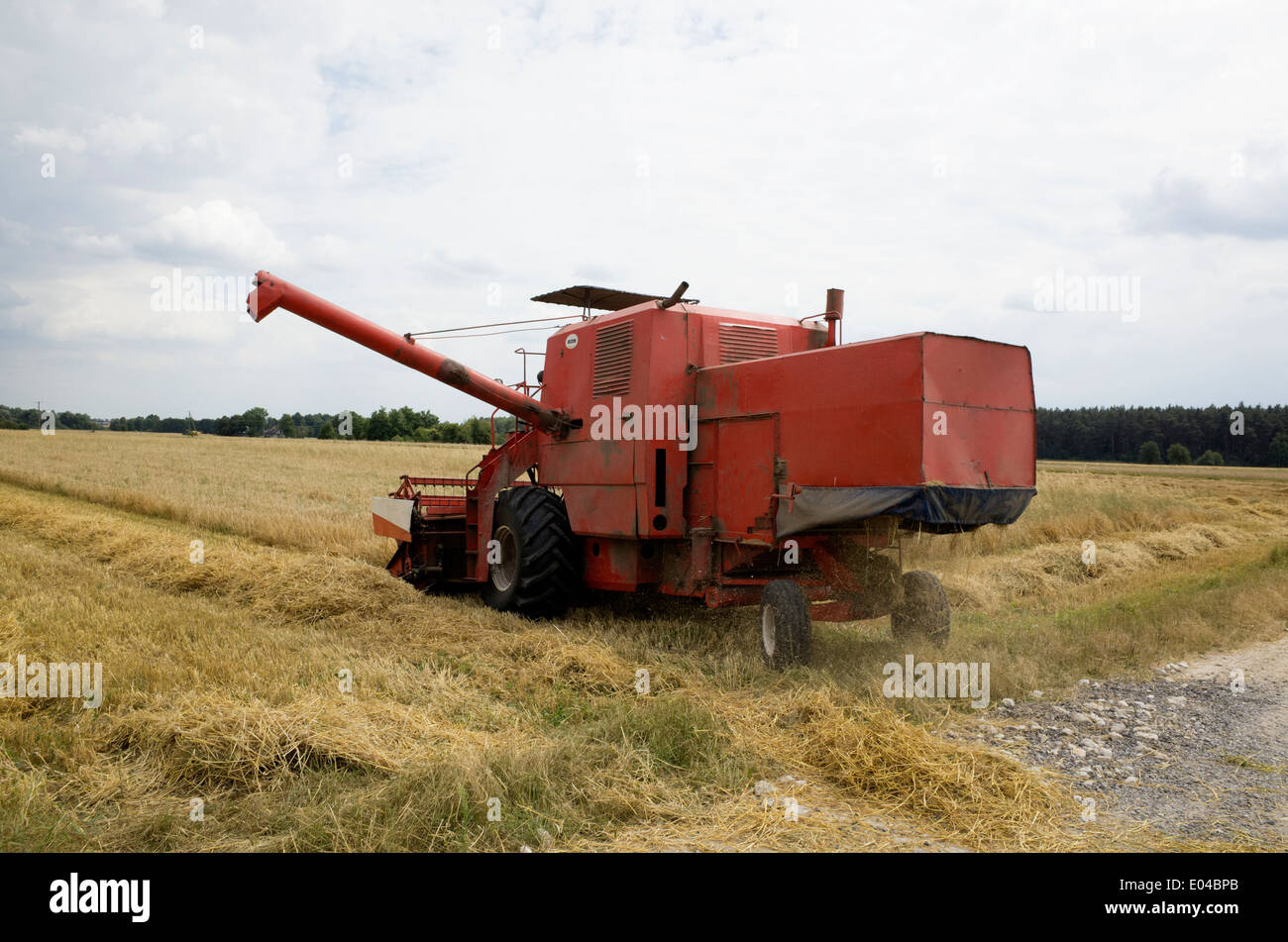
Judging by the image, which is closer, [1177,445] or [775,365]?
[775,365]

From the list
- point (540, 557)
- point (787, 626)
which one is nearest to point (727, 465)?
point (787, 626)

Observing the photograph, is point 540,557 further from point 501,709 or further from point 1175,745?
point 1175,745

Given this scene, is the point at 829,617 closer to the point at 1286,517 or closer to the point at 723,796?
the point at 723,796

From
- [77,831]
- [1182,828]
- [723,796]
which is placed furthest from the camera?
[723,796]

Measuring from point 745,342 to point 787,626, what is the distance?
9.39 ft

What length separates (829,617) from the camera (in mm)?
6875

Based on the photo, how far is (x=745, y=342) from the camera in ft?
26.7

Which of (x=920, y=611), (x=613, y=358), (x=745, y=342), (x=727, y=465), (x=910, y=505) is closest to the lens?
(x=910, y=505)

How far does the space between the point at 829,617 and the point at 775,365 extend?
1.98m

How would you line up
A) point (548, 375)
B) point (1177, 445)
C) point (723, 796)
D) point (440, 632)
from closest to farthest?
point (723, 796), point (440, 632), point (548, 375), point (1177, 445)

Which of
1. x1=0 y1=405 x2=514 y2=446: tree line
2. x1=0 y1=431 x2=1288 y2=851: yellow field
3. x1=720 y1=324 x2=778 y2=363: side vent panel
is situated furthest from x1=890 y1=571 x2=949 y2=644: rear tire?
x1=0 y1=405 x2=514 y2=446: tree line
